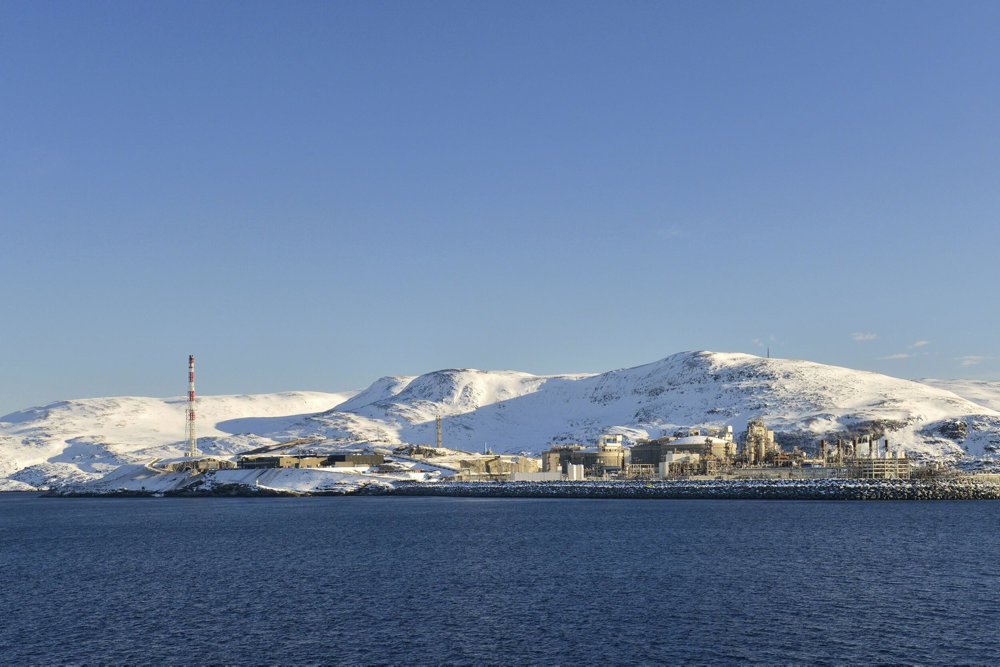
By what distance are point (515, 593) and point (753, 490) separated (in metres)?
113

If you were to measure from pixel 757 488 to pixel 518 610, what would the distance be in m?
118

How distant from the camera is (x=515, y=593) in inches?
2227

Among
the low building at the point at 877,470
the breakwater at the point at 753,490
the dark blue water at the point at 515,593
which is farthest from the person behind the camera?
the low building at the point at 877,470

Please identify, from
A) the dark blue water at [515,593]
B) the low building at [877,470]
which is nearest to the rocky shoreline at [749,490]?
the low building at [877,470]

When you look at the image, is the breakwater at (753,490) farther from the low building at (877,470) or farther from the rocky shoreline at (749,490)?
the low building at (877,470)

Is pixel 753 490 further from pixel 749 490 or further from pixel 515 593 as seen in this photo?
pixel 515 593

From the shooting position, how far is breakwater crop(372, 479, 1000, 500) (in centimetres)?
14975

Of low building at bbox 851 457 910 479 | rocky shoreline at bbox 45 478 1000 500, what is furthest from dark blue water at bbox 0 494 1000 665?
low building at bbox 851 457 910 479

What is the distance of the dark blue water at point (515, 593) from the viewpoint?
4219 cm

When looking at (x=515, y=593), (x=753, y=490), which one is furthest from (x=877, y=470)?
(x=515, y=593)

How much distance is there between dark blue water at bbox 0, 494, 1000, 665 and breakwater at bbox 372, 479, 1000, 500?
46.8 metres

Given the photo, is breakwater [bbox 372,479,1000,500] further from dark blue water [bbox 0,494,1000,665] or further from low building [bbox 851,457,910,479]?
dark blue water [bbox 0,494,1000,665]

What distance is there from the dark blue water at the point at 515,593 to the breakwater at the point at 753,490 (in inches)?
1844

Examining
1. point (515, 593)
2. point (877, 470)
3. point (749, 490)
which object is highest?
point (877, 470)
